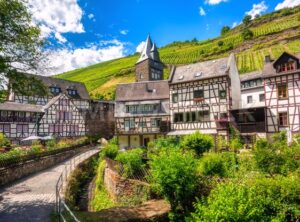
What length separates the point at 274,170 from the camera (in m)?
15.0

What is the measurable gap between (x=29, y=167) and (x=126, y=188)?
31.5 ft

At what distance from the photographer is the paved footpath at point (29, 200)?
12000 millimetres

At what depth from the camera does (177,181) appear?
13.6 m

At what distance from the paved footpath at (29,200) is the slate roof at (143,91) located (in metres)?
19.6

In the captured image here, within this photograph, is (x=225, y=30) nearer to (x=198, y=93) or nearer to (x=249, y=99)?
(x=249, y=99)

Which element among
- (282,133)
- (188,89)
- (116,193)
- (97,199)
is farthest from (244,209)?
(188,89)

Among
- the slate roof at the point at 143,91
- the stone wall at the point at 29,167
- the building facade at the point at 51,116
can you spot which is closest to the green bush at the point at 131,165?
the stone wall at the point at 29,167

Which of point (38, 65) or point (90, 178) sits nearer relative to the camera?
point (38, 65)

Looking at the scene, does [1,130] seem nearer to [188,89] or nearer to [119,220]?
[188,89]

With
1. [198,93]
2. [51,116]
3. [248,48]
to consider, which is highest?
[248,48]

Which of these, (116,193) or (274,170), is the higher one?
(274,170)

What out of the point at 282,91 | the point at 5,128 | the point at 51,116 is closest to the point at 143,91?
the point at 282,91

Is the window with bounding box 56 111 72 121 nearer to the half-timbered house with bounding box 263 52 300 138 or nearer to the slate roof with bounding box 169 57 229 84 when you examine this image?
the slate roof with bounding box 169 57 229 84

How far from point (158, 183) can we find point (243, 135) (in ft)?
56.7
